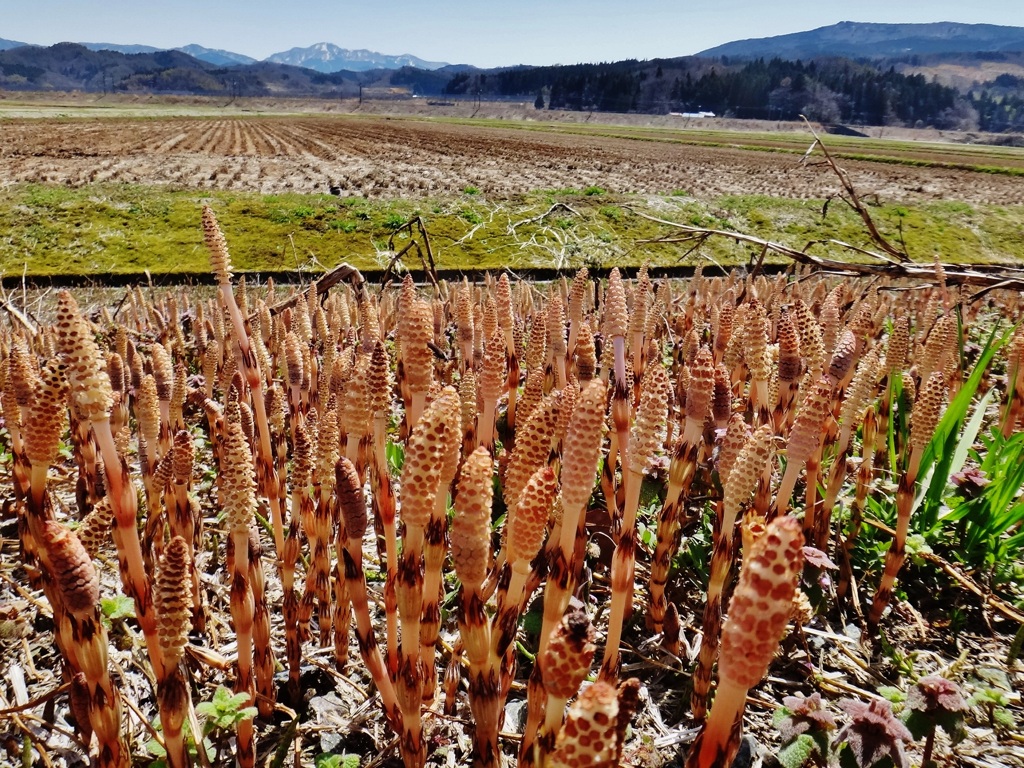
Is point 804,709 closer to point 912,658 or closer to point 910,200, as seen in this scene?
point 912,658

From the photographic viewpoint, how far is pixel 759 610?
701 mm

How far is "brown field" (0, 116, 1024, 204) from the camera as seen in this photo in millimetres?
23188

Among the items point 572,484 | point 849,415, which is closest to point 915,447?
point 849,415

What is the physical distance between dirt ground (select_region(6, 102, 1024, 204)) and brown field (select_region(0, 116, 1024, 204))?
0.06 metres

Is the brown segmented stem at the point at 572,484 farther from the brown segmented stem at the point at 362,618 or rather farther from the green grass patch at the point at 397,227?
the green grass patch at the point at 397,227

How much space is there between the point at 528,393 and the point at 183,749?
1226mm

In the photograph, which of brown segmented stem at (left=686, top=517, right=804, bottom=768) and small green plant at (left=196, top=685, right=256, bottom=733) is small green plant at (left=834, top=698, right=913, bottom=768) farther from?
small green plant at (left=196, top=685, right=256, bottom=733)

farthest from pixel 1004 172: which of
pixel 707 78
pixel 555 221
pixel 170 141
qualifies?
pixel 707 78

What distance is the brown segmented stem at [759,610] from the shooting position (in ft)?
2.20

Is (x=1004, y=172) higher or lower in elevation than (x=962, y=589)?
higher

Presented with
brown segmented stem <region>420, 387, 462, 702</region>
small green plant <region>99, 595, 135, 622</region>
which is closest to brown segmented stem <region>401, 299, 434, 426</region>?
brown segmented stem <region>420, 387, 462, 702</region>

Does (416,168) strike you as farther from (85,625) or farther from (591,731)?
(591,731)

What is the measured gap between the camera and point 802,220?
20375 mm

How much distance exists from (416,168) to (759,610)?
30.6 metres
